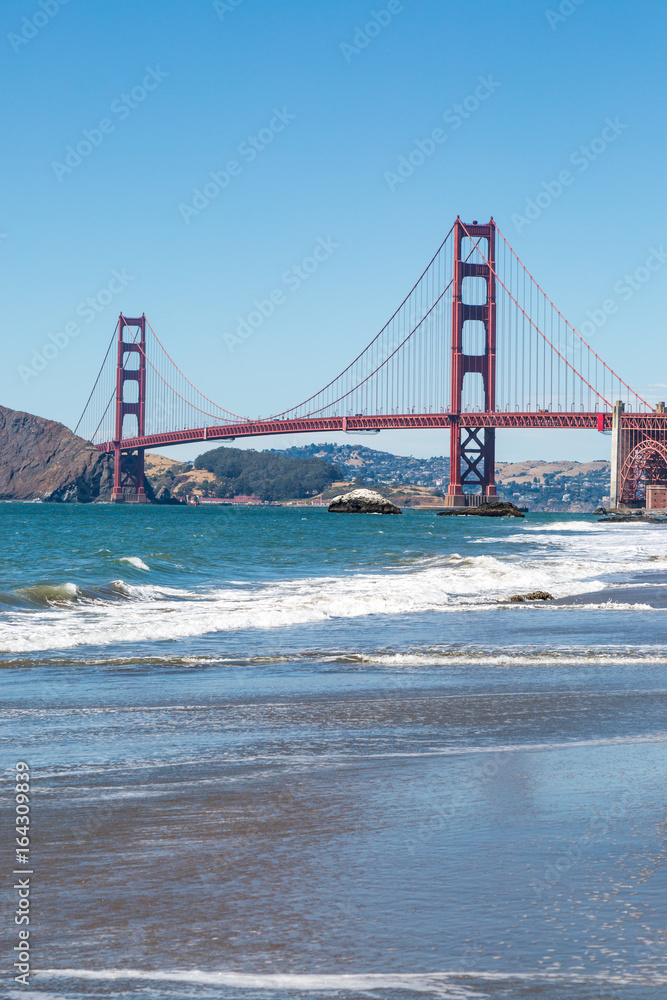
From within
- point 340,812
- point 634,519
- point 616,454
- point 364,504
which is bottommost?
point 634,519

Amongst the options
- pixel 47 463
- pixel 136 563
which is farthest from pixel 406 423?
pixel 47 463

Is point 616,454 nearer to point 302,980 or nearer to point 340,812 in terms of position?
point 340,812

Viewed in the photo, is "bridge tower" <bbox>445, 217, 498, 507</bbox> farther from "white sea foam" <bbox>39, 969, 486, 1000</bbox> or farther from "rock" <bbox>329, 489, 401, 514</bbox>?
"white sea foam" <bbox>39, 969, 486, 1000</bbox>

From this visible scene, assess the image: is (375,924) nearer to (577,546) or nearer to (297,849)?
(297,849)

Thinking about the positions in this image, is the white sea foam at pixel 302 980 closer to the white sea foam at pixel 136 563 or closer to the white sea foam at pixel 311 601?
the white sea foam at pixel 311 601

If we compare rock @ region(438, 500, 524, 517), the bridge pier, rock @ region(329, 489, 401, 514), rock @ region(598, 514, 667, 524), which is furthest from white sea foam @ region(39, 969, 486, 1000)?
rock @ region(329, 489, 401, 514)

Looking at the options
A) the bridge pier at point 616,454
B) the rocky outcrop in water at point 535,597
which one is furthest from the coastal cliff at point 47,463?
the rocky outcrop in water at point 535,597
